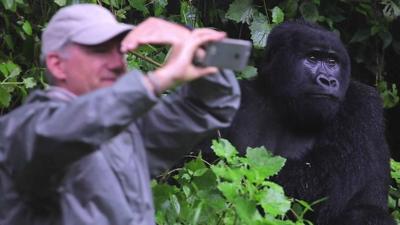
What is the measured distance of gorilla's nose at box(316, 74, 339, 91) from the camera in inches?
154

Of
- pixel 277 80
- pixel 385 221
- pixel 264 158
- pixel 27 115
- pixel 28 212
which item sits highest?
pixel 27 115

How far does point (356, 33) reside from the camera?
17.1ft

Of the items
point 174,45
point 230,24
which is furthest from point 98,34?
point 230,24

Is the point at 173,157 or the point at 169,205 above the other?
the point at 173,157

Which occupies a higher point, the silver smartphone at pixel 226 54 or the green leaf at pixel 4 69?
the silver smartphone at pixel 226 54

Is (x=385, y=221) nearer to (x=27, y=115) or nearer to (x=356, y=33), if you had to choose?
(x=356, y=33)

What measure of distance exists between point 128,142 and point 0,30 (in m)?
→ 2.51

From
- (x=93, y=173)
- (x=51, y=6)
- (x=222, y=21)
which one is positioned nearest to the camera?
(x=93, y=173)

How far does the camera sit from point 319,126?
4.11 metres

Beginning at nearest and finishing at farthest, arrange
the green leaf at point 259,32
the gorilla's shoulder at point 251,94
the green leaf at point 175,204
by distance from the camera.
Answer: the green leaf at point 175,204, the gorilla's shoulder at point 251,94, the green leaf at point 259,32

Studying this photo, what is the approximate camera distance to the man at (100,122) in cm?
167

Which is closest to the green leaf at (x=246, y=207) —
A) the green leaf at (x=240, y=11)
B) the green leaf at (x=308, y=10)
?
the green leaf at (x=240, y=11)

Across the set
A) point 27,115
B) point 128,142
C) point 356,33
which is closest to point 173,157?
point 128,142

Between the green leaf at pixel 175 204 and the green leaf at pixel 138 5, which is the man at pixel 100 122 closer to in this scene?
the green leaf at pixel 175 204
